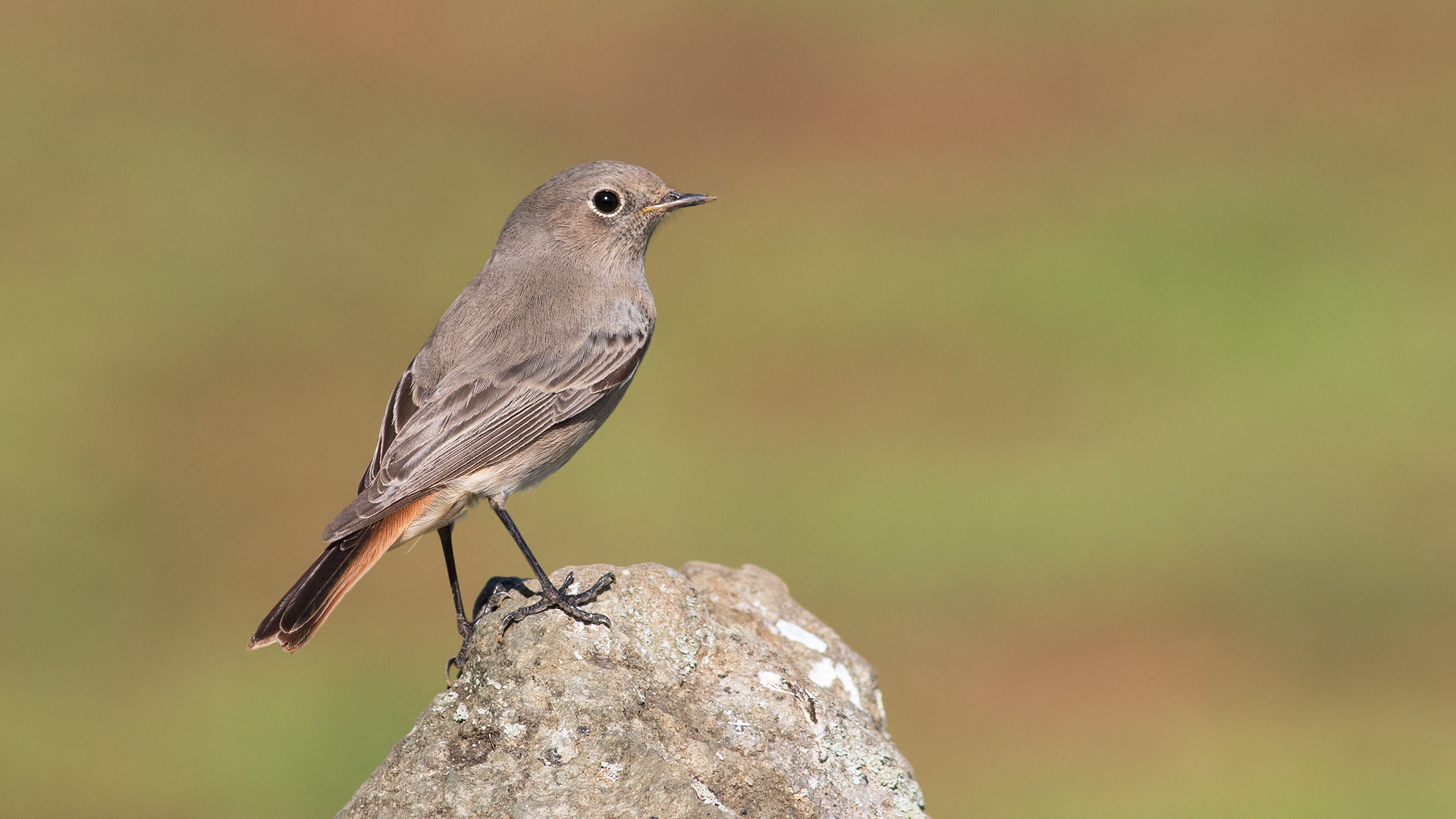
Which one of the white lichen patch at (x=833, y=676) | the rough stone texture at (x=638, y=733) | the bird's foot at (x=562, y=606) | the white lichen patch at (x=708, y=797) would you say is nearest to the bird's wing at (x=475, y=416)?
the rough stone texture at (x=638, y=733)

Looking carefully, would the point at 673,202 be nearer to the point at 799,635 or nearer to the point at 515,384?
the point at 515,384

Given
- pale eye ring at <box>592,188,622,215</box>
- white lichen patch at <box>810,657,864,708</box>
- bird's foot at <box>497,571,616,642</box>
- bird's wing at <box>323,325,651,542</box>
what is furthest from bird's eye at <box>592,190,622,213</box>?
white lichen patch at <box>810,657,864,708</box>

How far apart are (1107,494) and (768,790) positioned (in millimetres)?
10732

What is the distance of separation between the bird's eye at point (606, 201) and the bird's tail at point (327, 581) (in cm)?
174

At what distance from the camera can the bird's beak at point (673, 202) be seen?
690 cm

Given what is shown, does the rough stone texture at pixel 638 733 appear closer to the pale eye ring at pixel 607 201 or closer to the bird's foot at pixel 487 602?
the bird's foot at pixel 487 602

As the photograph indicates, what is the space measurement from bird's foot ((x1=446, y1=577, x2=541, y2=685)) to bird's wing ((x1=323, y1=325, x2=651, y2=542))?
1.54 feet

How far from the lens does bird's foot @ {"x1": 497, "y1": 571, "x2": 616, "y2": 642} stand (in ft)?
16.7

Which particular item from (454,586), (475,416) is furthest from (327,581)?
(475,416)

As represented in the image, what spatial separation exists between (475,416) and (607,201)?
1.37 meters

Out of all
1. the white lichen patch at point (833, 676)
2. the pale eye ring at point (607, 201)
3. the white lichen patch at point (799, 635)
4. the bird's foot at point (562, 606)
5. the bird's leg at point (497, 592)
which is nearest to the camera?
the bird's foot at point (562, 606)

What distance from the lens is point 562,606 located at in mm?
5098

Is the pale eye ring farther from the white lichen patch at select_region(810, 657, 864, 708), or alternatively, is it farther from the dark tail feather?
the white lichen patch at select_region(810, 657, 864, 708)

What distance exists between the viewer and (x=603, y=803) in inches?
179
